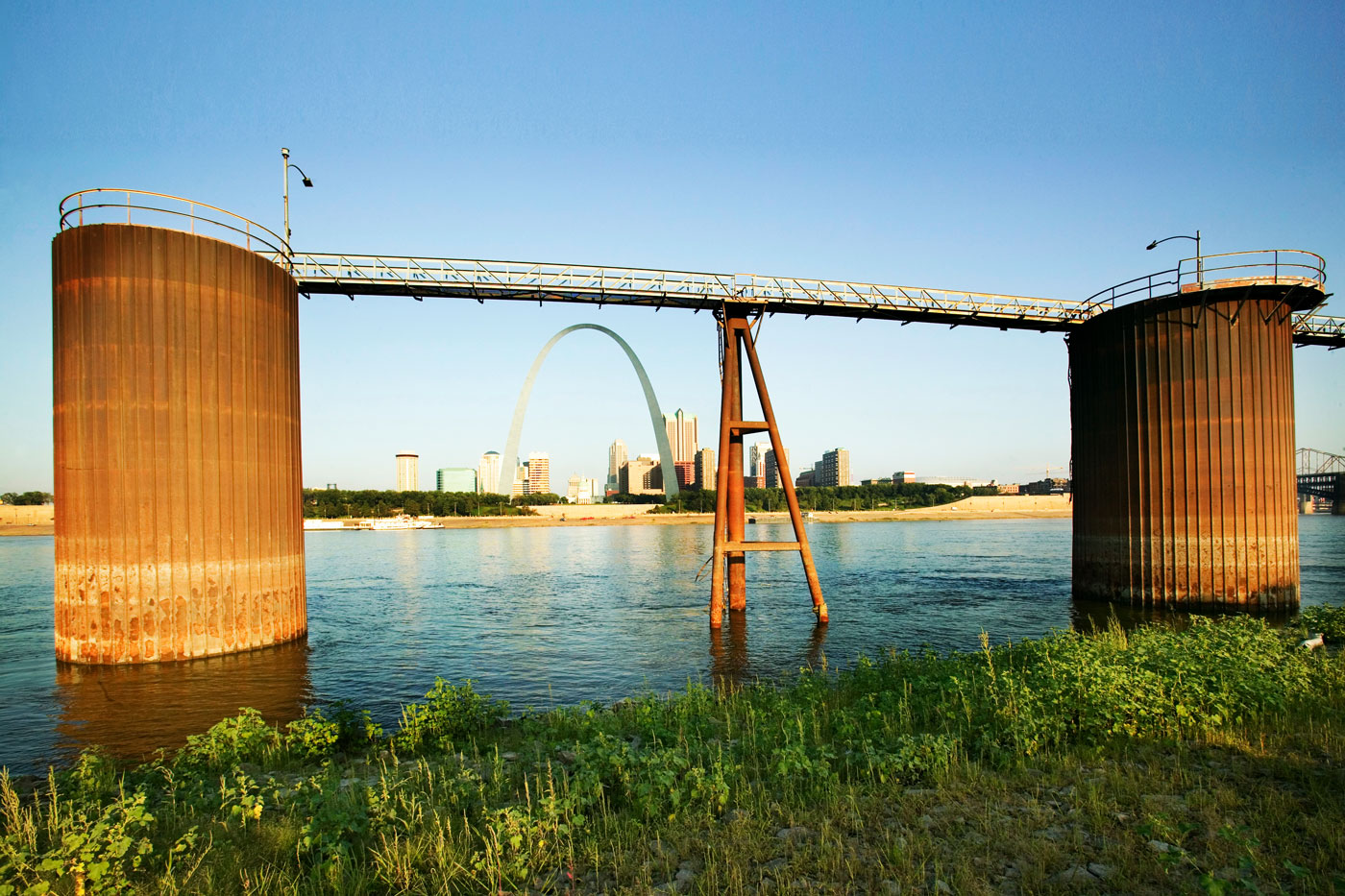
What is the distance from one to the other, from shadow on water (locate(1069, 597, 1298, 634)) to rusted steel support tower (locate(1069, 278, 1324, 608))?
336 millimetres

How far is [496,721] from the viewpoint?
44.6 ft

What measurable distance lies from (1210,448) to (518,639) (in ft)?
82.5

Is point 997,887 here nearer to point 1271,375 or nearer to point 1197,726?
point 1197,726

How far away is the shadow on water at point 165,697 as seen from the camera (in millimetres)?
13938

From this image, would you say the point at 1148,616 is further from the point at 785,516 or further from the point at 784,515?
the point at 784,515

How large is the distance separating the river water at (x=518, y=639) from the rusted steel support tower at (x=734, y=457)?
1.96 metres

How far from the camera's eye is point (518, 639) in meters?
25.1

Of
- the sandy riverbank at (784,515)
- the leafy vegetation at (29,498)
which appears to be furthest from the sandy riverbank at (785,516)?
the leafy vegetation at (29,498)

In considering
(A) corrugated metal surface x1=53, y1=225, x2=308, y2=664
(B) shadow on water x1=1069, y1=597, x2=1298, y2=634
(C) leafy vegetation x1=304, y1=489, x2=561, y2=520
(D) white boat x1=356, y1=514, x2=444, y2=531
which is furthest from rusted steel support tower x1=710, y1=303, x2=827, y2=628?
(C) leafy vegetation x1=304, y1=489, x2=561, y2=520

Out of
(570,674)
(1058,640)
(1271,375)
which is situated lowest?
(570,674)

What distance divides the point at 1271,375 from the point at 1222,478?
4112mm

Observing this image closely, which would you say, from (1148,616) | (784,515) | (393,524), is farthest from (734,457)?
(784,515)

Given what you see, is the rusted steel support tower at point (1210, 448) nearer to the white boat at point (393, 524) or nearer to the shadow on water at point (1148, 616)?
the shadow on water at point (1148, 616)

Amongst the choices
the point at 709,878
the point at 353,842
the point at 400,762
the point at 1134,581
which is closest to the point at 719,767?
the point at 709,878
